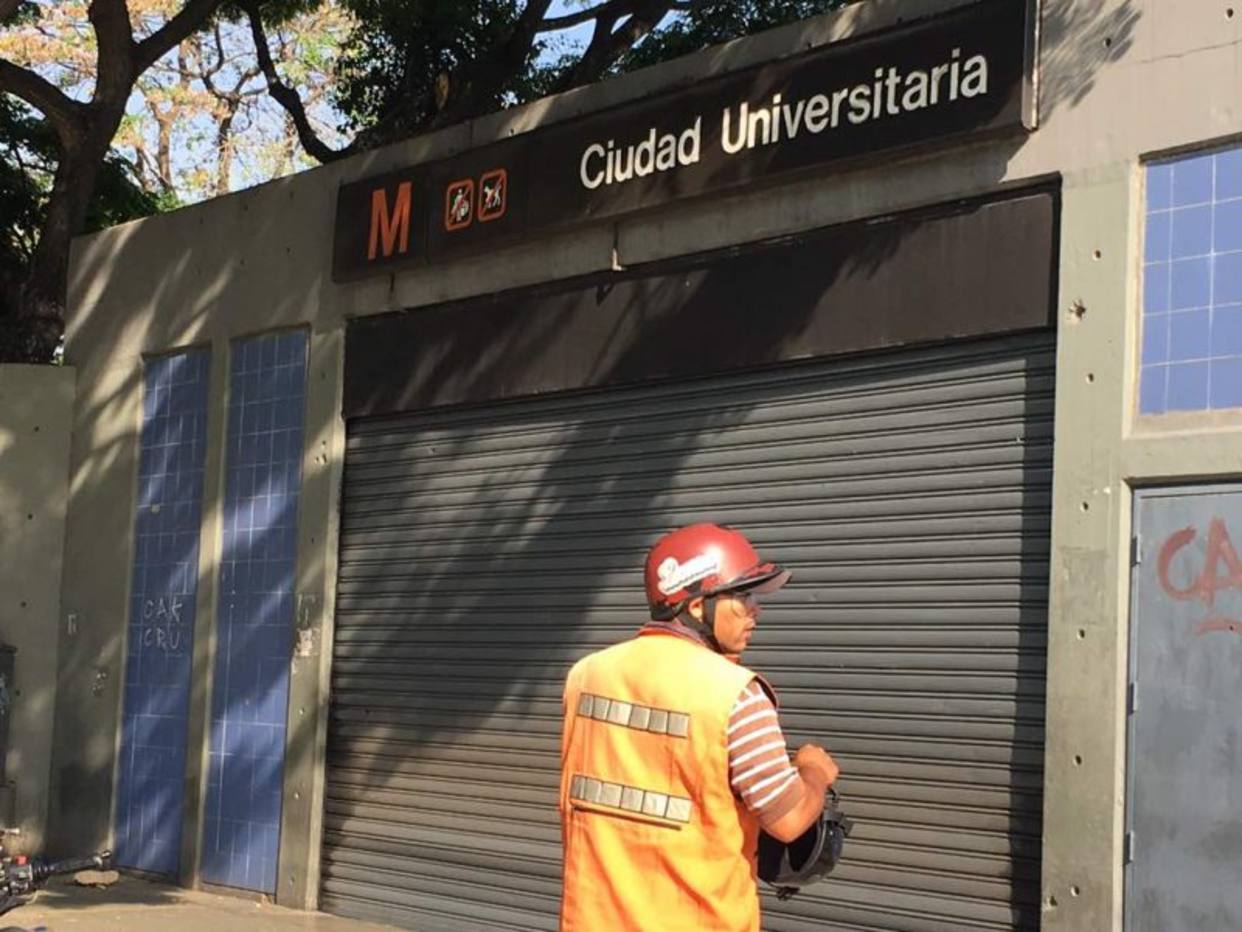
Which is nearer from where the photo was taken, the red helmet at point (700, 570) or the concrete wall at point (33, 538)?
the red helmet at point (700, 570)

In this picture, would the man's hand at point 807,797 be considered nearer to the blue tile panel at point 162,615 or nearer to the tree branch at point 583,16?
the blue tile panel at point 162,615

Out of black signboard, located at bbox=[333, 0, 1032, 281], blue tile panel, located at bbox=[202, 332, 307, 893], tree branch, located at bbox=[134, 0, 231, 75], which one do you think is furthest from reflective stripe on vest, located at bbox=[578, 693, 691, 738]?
tree branch, located at bbox=[134, 0, 231, 75]

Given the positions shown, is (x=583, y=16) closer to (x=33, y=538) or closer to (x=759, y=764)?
(x=33, y=538)

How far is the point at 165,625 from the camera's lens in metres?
14.3

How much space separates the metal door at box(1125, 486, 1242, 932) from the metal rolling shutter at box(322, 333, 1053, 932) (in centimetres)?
56

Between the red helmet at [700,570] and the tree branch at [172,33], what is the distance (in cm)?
1421

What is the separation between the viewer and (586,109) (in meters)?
11.2

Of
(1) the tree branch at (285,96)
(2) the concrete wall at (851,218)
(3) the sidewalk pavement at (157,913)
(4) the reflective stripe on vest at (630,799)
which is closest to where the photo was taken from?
(4) the reflective stripe on vest at (630,799)

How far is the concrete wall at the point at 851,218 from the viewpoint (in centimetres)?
803

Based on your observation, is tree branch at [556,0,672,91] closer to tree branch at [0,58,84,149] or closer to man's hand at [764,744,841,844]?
tree branch at [0,58,84,149]

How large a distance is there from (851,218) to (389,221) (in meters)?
3.99

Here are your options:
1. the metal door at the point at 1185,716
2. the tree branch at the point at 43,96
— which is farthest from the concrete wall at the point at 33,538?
the metal door at the point at 1185,716

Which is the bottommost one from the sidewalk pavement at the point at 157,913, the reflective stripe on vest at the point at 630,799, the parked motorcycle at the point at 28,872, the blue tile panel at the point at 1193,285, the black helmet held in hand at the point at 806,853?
the sidewalk pavement at the point at 157,913

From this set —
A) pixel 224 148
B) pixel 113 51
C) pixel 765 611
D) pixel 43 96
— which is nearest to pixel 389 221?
pixel 765 611
